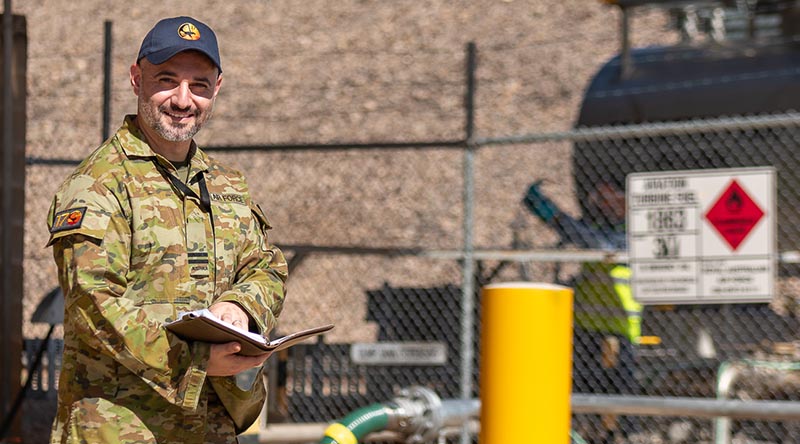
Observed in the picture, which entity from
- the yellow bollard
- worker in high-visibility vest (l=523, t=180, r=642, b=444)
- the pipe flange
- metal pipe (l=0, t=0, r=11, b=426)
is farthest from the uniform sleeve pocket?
worker in high-visibility vest (l=523, t=180, r=642, b=444)

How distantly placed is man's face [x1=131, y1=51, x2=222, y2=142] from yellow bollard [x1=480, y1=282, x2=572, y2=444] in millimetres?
1106

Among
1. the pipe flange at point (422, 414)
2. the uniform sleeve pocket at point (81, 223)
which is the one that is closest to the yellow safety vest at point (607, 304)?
the pipe flange at point (422, 414)

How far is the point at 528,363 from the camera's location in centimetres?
352

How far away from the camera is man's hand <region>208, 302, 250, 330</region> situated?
2805mm

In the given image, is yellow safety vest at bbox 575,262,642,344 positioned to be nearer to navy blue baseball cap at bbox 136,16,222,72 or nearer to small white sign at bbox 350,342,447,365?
small white sign at bbox 350,342,447,365

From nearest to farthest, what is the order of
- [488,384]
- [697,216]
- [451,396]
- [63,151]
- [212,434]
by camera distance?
[212,434] → [488,384] → [697,216] → [451,396] → [63,151]

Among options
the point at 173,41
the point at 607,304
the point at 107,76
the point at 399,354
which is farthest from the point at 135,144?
the point at 607,304

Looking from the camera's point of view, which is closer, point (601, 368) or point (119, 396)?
point (119, 396)

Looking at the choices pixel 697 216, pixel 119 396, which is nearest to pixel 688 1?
pixel 697 216

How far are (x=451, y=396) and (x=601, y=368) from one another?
3.53ft

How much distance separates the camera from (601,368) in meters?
8.55

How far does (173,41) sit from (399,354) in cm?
523

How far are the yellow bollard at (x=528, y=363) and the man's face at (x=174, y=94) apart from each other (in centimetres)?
111

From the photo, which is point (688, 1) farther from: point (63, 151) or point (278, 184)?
point (63, 151)
